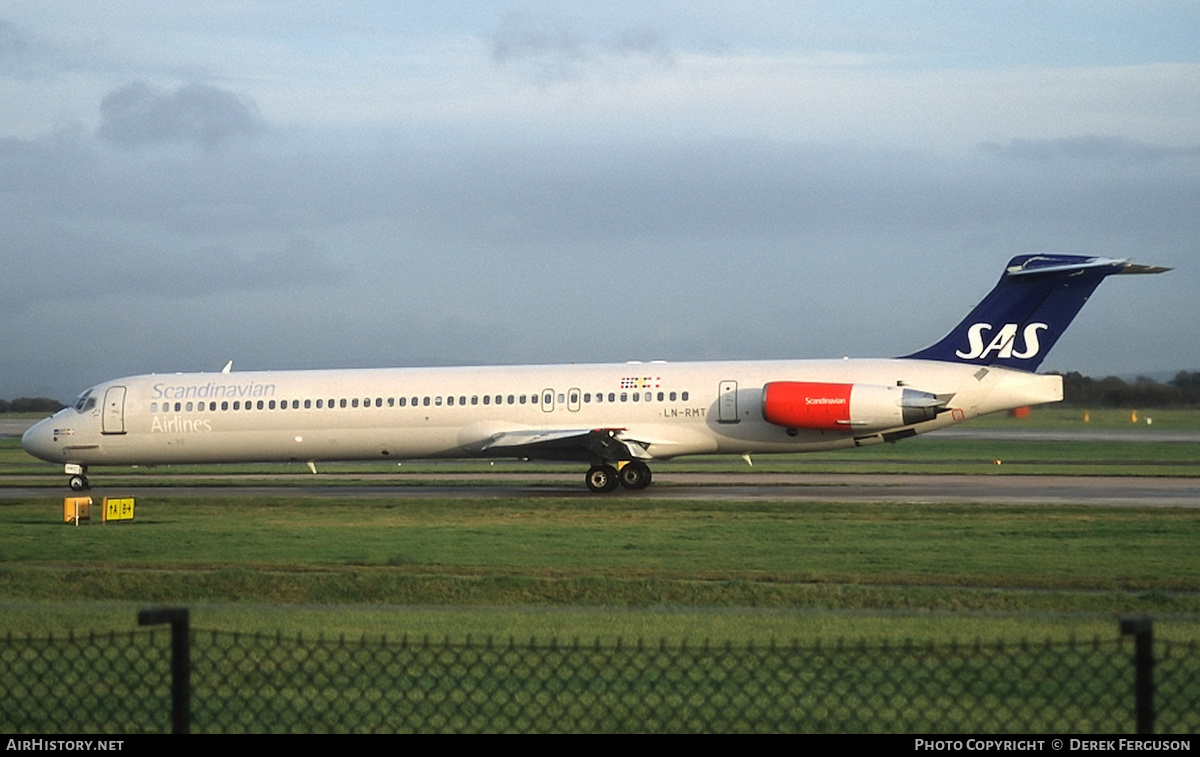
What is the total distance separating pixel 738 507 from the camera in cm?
2594

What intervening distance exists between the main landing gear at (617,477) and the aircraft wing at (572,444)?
1.08 feet

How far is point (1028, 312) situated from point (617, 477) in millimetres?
10254

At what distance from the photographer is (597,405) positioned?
105 ft

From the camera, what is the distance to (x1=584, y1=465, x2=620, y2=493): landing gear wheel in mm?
31453

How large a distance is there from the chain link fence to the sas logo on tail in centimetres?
2194

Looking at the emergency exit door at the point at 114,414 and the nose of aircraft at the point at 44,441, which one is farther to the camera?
the nose of aircraft at the point at 44,441

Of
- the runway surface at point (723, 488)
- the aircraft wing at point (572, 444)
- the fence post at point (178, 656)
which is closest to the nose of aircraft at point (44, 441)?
the runway surface at point (723, 488)

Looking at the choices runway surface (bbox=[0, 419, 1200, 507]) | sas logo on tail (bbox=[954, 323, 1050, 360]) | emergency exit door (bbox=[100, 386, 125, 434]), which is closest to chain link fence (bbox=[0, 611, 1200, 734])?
runway surface (bbox=[0, 419, 1200, 507])

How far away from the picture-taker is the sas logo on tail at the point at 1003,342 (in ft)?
100

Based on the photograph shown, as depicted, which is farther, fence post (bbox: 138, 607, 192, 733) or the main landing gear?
the main landing gear

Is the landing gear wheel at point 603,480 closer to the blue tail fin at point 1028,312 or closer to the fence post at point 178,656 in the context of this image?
the blue tail fin at point 1028,312

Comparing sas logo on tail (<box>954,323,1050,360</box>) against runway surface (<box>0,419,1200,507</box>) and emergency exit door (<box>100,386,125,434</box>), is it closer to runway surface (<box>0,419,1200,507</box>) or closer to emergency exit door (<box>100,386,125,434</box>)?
runway surface (<box>0,419,1200,507</box>)

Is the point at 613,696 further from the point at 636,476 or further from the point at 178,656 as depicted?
the point at 636,476

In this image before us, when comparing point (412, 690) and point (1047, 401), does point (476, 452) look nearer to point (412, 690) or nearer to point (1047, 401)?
point (1047, 401)
